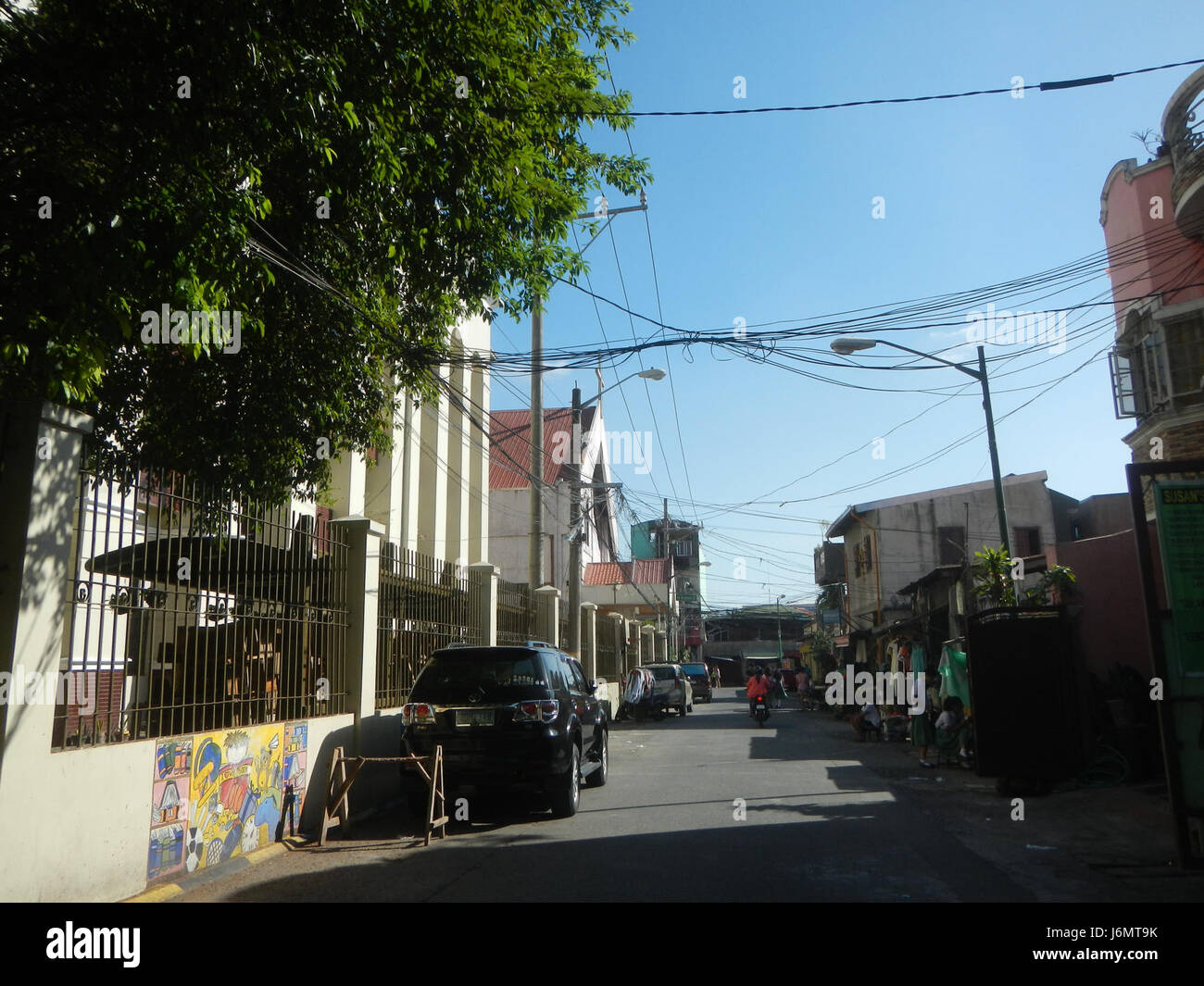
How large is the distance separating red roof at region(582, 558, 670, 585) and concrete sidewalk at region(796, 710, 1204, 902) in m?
25.5

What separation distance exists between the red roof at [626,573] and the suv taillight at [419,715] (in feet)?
89.5

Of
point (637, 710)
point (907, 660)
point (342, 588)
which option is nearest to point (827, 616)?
point (637, 710)

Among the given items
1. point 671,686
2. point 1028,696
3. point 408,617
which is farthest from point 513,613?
point 671,686

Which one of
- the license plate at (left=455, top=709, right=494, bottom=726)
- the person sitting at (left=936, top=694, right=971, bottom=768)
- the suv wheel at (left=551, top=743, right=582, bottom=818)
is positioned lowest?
the suv wheel at (left=551, top=743, right=582, bottom=818)

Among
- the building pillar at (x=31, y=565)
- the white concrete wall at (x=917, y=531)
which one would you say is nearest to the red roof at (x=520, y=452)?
the white concrete wall at (x=917, y=531)

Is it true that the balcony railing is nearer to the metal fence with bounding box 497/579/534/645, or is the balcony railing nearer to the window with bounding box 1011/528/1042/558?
the metal fence with bounding box 497/579/534/645

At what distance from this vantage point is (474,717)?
378 inches

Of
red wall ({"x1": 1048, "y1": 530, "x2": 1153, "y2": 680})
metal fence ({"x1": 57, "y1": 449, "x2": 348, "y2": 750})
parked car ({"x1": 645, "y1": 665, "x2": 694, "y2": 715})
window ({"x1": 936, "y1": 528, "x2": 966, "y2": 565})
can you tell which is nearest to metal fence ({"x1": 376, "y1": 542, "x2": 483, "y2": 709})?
metal fence ({"x1": 57, "y1": 449, "x2": 348, "y2": 750})

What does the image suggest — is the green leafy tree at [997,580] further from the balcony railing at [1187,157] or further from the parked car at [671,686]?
the parked car at [671,686]

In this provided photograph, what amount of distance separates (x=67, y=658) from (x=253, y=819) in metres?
2.59

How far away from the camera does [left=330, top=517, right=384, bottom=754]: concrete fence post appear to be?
1080cm

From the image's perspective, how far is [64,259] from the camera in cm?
554

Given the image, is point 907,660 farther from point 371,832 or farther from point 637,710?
point 371,832
